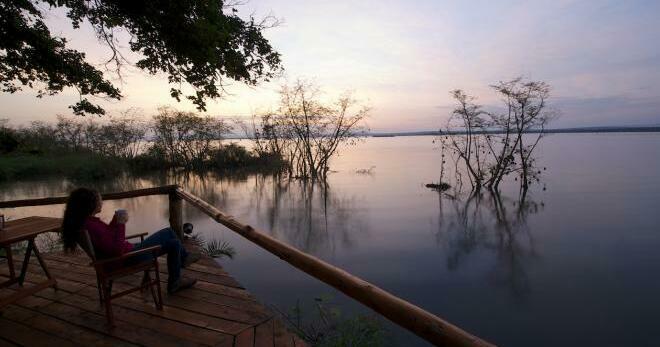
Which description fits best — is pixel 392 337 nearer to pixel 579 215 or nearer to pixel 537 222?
pixel 537 222

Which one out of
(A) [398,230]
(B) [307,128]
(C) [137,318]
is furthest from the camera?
(B) [307,128]

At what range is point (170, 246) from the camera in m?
3.62

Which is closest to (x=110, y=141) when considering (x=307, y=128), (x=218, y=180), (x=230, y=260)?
(x=218, y=180)

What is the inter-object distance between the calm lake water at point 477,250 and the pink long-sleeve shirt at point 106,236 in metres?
4.54

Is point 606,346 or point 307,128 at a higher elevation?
point 307,128

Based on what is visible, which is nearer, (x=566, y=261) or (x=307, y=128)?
(x=566, y=261)

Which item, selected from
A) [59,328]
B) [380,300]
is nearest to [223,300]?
[59,328]

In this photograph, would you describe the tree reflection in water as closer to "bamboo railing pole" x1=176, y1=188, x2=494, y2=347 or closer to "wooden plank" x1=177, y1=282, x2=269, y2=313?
"wooden plank" x1=177, y1=282, x2=269, y2=313

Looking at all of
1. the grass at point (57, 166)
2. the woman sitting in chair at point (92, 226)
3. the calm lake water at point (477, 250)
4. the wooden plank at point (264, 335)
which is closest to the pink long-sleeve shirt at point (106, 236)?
the woman sitting in chair at point (92, 226)

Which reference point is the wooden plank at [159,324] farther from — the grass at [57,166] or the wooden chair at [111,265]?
the grass at [57,166]

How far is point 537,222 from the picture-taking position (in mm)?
14086

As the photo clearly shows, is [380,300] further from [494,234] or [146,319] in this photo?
[494,234]

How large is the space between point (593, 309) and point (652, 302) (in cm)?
152

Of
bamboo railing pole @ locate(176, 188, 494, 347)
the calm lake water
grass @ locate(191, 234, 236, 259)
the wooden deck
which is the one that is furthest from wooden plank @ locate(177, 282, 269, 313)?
grass @ locate(191, 234, 236, 259)
